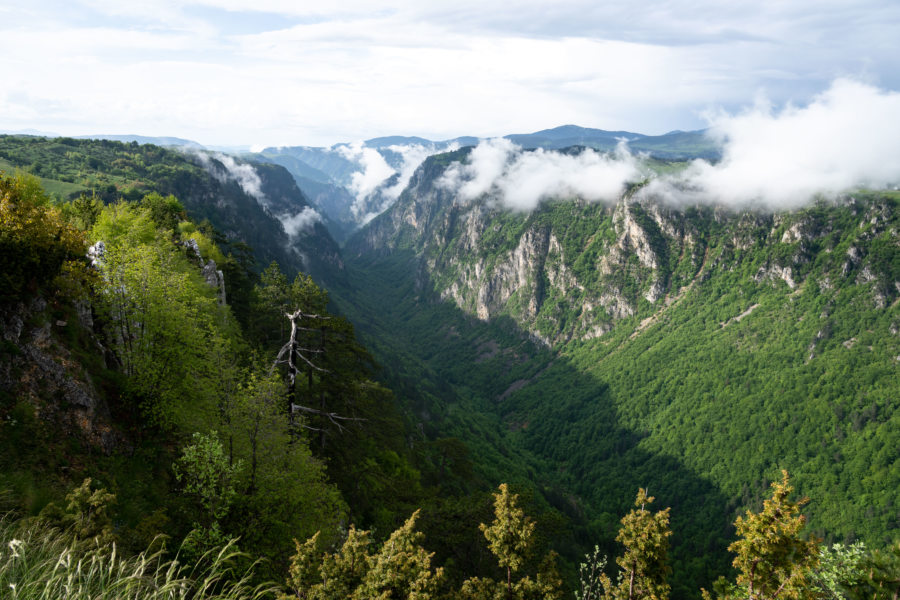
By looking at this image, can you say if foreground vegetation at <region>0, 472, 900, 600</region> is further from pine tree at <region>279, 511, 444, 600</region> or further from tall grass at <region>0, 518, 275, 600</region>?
tall grass at <region>0, 518, 275, 600</region>

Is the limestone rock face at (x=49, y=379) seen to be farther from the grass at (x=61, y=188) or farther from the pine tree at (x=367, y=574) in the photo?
the grass at (x=61, y=188)

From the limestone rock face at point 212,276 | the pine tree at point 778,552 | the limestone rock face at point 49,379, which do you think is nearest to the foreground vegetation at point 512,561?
the pine tree at point 778,552

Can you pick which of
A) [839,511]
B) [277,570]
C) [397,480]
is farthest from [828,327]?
[277,570]

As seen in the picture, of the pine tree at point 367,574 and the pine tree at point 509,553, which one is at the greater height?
the pine tree at point 367,574

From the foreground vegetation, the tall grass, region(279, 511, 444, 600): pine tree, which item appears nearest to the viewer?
the tall grass

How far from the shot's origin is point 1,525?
429 inches

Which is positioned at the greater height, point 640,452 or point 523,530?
point 523,530

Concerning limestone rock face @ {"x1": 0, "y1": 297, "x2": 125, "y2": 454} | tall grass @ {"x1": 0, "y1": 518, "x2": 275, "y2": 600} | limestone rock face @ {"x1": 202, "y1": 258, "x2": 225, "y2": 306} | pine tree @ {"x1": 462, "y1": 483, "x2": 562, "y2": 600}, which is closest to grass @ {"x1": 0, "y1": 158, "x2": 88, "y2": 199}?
limestone rock face @ {"x1": 202, "y1": 258, "x2": 225, "y2": 306}

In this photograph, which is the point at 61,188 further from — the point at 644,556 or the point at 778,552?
the point at 778,552

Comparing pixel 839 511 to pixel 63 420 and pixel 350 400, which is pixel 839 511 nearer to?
pixel 350 400

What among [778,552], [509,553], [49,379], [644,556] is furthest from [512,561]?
[49,379]

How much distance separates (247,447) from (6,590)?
12.6 meters

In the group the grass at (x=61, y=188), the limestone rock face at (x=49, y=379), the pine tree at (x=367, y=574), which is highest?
the grass at (x=61, y=188)

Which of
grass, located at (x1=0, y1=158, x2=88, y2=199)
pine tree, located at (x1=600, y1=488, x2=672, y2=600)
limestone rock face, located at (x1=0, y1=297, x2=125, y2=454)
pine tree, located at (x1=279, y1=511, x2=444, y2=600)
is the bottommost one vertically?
pine tree, located at (x1=600, y1=488, x2=672, y2=600)
